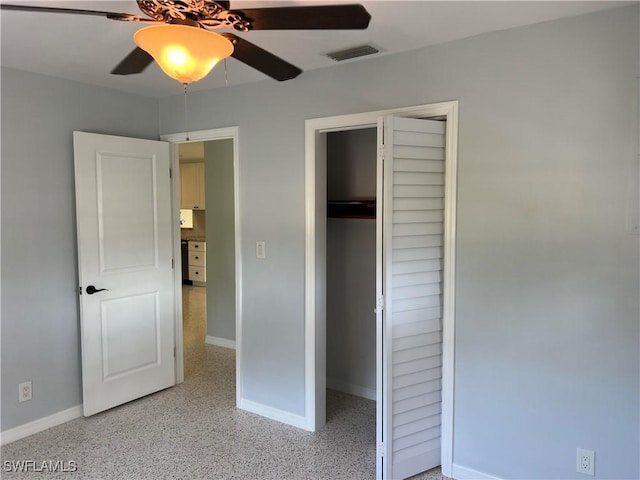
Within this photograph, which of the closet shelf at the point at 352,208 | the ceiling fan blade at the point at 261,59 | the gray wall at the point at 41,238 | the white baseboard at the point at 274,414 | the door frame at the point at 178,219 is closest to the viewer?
the ceiling fan blade at the point at 261,59

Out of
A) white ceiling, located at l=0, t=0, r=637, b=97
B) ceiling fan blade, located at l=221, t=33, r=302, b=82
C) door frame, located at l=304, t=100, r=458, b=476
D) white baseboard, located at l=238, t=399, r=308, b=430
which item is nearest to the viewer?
ceiling fan blade, located at l=221, t=33, r=302, b=82

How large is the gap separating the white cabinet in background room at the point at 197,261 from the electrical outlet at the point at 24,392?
5.05 metres

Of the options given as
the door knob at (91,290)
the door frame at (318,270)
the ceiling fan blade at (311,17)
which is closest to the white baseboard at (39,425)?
the door knob at (91,290)

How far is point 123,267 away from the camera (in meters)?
3.54

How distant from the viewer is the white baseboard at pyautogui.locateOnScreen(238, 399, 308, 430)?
326 centimetres

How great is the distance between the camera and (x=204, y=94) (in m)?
3.60

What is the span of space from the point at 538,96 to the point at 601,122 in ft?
1.02

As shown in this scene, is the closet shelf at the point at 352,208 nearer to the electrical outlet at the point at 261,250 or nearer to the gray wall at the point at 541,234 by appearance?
the electrical outlet at the point at 261,250

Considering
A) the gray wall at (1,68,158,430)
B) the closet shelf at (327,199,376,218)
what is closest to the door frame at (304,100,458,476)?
the closet shelf at (327,199,376,218)

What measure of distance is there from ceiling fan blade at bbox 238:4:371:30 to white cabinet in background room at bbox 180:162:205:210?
6.89 meters

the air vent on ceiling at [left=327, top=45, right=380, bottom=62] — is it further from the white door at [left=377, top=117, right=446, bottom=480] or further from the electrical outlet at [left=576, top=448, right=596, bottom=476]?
the electrical outlet at [left=576, top=448, right=596, bottom=476]

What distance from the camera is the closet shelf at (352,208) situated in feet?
11.7

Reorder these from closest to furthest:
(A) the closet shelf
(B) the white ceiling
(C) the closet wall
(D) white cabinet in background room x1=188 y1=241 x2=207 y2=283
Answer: (B) the white ceiling → (A) the closet shelf → (C) the closet wall → (D) white cabinet in background room x1=188 y1=241 x2=207 y2=283

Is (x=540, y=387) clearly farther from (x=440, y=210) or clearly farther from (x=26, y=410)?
(x=26, y=410)
